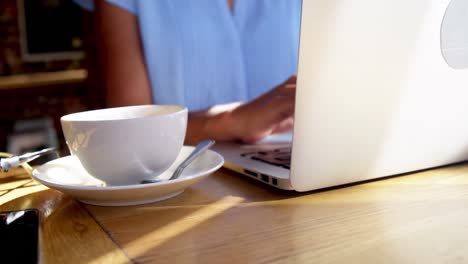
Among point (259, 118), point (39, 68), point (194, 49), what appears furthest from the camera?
point (39, 68)

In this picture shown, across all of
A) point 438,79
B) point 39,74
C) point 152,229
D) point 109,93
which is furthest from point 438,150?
point 39,74

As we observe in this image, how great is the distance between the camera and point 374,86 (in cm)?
52

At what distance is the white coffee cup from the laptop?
0.37ft

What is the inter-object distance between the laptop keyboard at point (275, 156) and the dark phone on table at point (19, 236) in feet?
0.90

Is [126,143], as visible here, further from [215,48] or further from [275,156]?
[215,48]

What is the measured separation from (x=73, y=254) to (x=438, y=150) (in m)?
0.43

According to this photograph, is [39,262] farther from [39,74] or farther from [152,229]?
[39,74]

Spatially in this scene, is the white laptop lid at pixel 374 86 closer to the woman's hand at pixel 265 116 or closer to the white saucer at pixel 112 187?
the white saucer at pixel 112 187

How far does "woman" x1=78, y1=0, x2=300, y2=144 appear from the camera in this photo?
1.20 metres

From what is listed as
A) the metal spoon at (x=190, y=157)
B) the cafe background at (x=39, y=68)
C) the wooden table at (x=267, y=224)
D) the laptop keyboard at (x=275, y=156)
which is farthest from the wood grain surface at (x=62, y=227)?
the cafe background at (x=39, y=68)

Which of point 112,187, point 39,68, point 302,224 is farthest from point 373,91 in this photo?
point 39,68

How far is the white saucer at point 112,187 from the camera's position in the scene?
0.50 meters

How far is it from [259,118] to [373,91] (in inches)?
12.2

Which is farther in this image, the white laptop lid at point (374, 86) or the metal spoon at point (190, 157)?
the metal spoon at point (190, 157)
